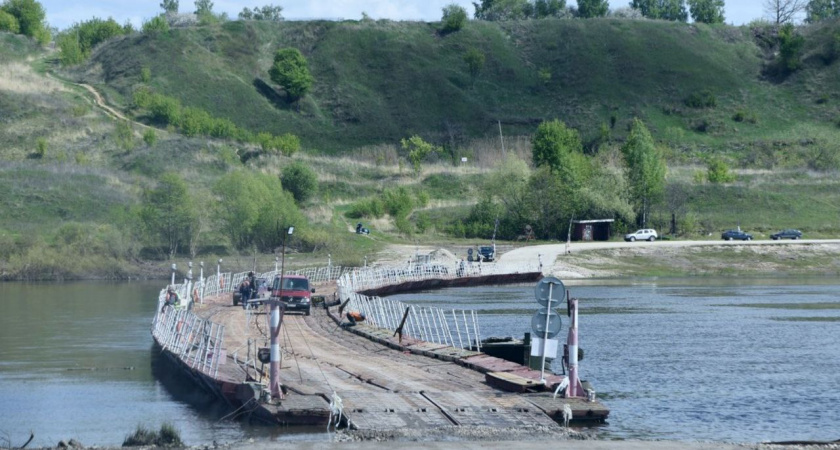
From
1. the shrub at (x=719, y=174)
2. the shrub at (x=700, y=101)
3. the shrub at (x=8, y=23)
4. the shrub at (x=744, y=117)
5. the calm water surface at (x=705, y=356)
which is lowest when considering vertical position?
the calm water surface at (x=705, y=356)

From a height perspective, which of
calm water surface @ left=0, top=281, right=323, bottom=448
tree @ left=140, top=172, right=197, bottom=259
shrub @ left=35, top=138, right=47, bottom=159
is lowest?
calm water surface @ left=0, top=281, right=323, bottom=448

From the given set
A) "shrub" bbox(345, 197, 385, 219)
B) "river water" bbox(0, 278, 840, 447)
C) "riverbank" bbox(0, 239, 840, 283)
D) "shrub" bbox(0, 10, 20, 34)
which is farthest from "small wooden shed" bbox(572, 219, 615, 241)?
"shrub" bbox(0, 10, 20, 34)

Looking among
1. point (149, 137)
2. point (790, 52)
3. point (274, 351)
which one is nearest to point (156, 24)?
point (149, 137)

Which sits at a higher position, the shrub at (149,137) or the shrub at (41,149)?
the shrub at (149,137)

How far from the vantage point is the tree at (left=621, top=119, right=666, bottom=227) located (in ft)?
346

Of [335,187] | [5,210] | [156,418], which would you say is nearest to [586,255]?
[335,187]

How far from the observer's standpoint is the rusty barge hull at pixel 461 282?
73644 millimetres

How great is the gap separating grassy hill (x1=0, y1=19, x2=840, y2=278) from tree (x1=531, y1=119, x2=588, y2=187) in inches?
145

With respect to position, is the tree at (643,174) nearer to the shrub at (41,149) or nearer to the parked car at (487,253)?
the parked car at (487,253)

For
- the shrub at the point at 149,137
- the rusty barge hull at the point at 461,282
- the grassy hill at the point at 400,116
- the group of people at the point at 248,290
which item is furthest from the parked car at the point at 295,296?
the shrub at the point at 149,137

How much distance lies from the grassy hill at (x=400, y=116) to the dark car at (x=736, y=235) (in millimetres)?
3446

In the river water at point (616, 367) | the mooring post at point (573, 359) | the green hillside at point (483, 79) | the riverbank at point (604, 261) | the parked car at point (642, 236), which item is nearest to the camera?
the mooring post at point (573, 359)

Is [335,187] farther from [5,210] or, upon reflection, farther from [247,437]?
[247,437]

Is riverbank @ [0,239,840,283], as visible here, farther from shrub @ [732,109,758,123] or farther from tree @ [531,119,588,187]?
shrub @ [732,109,758,123]
